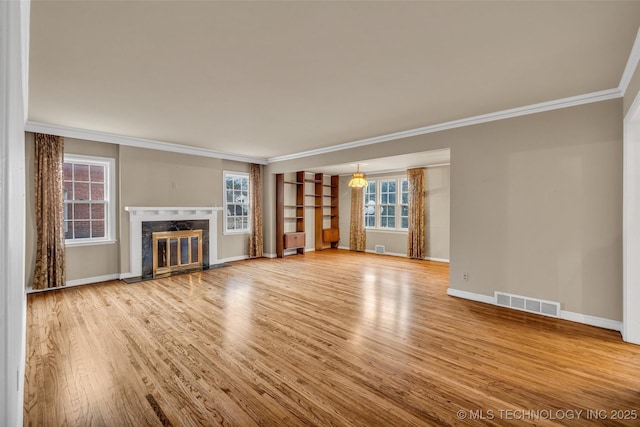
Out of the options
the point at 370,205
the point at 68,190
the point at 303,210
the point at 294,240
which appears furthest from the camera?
the point at 370,205

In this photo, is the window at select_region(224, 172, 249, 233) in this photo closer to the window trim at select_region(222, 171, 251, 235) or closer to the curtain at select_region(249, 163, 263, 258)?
the window trim at select_region(222, 171, 251, 235)

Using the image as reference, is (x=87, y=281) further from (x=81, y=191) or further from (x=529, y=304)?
(x=529, y=304)

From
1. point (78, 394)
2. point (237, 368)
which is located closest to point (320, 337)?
point (237, 368)

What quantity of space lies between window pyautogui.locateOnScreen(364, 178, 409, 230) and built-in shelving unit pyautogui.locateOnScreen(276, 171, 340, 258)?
1.21 metres

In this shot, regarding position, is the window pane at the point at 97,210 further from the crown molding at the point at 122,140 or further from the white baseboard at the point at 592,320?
the white baseboard at the point at 592,320

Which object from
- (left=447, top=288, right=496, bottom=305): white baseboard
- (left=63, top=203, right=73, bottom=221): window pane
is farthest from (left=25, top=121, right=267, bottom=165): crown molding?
(left=447, top=288, right=496, bottom=305): white baseboard

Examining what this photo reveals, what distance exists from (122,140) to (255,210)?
329 cm

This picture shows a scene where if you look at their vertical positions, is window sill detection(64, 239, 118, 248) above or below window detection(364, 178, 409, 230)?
below

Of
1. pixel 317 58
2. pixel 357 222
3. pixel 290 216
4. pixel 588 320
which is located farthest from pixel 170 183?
pixel 588 320

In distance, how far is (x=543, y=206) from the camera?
12.3 ft

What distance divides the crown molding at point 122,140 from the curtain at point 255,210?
0.59 metres

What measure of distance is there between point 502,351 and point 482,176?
2.38m

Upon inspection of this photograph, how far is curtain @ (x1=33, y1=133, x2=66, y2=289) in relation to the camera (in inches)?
183

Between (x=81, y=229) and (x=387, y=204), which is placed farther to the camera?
(x=387, y=204)
